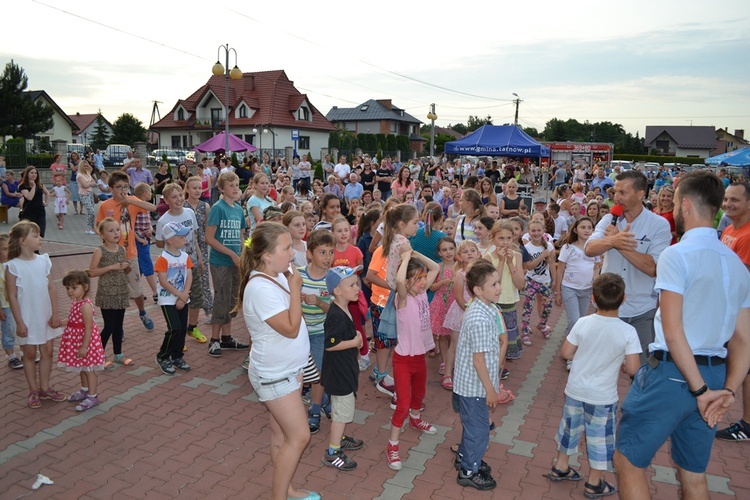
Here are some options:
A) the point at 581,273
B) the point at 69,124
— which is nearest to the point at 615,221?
the point at 581,273

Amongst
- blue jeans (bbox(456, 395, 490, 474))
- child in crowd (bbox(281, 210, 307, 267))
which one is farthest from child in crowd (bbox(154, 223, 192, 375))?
blue jeans (bbox(456, 395, 490, 474))

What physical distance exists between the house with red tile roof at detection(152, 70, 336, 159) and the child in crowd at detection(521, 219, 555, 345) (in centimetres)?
4378

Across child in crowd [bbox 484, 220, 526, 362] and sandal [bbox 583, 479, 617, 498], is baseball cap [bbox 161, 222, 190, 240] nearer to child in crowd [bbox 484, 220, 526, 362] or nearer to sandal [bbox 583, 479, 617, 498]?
child in crowd [bbox 484, 220, 526, 362]

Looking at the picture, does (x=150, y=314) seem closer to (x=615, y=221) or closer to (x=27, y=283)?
(x=27, y=283)

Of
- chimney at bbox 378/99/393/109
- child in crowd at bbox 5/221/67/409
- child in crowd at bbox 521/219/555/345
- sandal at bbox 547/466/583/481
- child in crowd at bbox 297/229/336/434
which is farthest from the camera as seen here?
chimney at bbox 378/99/393/109

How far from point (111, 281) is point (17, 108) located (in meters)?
48.5

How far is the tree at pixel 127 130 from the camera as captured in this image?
7169 cm

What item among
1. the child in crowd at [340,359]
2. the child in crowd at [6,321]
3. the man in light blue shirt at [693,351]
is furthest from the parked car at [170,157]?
the man in light blue shirt at [693,351]

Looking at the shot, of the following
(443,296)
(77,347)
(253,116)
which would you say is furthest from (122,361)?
(253,116)

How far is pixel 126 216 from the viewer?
25.2 ft

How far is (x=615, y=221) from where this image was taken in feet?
17.0

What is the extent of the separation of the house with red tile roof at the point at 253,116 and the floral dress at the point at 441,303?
146 feet

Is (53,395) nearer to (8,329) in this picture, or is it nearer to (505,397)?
(8,329)

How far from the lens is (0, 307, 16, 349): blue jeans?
19.1 feet
